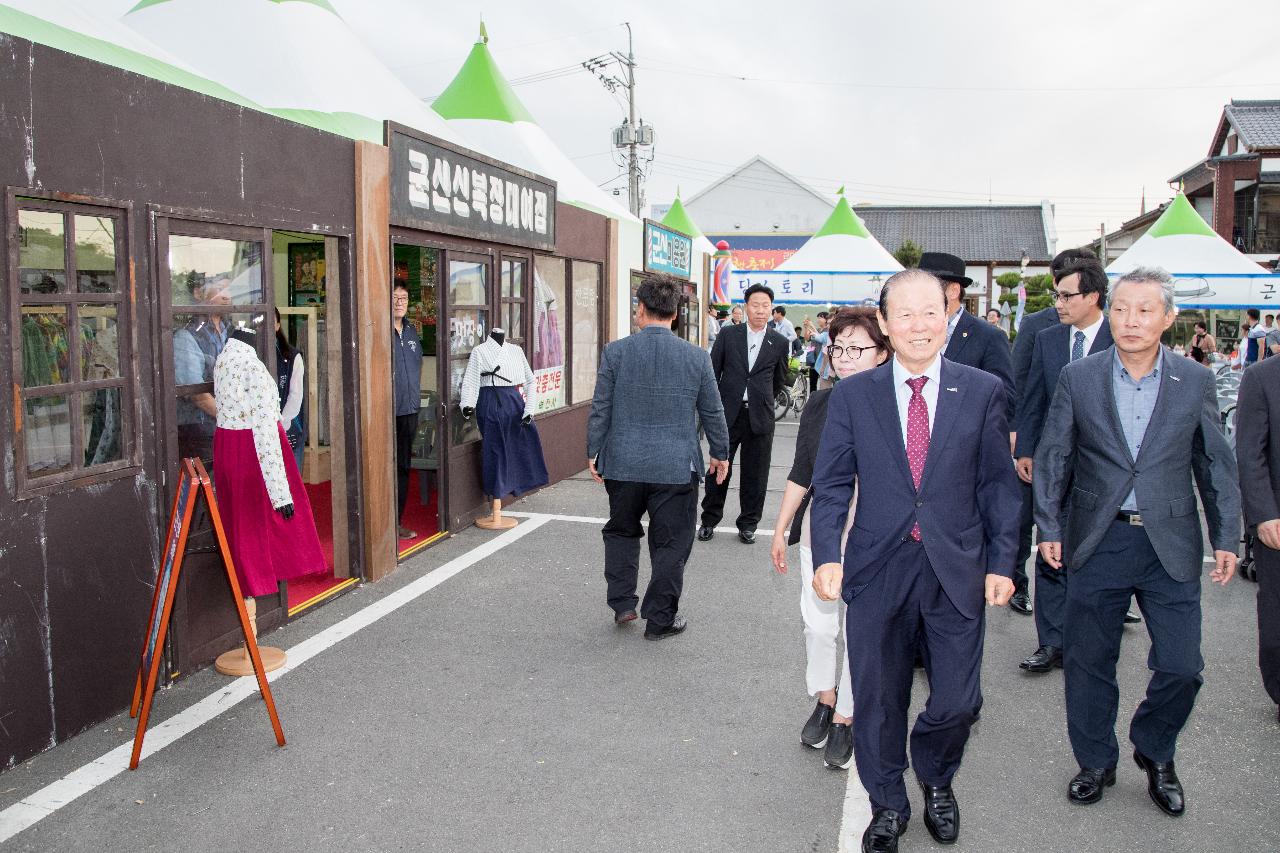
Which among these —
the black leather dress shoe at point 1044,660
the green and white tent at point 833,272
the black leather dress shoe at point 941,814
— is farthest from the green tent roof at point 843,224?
the black leather dress shoe at point 941,814

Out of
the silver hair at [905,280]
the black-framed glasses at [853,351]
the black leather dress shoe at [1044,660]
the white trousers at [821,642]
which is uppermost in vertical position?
the silver hair at [905,280]

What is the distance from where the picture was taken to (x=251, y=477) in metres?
4.60

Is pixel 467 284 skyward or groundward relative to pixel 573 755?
skyward

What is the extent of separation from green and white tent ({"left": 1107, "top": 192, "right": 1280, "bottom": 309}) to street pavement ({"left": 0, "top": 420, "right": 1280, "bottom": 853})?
12186 mm

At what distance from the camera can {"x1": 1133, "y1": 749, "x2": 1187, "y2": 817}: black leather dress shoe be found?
135 inches

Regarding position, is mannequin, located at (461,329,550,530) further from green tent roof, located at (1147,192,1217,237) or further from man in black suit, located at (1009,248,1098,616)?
green tent roof, located at (1147,192,1217,237)

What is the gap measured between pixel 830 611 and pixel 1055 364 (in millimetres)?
2150

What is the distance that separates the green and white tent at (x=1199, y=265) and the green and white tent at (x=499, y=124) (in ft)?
30.8

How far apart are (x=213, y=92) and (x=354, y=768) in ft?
14.2

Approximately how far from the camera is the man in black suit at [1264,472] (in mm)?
3834

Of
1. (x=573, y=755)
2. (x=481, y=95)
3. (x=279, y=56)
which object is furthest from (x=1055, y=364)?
(x=481, y=95)

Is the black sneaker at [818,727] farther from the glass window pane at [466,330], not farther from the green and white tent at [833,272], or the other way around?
the green and white tent at [833,272]

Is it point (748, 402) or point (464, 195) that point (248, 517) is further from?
point (748, 402)

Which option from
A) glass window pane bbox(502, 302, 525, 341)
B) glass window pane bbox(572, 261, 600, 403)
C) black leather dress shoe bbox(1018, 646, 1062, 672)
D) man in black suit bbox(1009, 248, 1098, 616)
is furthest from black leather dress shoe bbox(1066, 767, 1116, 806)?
glass window pane bbox(572, 261, 600, 403)
